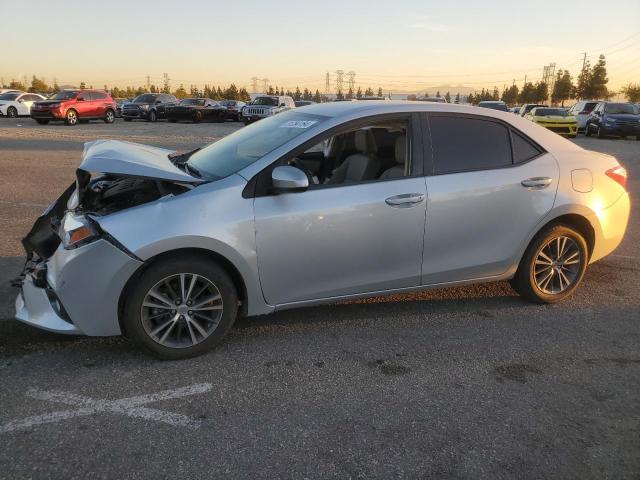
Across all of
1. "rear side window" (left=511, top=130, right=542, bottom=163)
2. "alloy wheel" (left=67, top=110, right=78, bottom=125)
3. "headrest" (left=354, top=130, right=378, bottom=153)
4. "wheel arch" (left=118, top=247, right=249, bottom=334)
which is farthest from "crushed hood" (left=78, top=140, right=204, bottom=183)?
"alloy wheel" (left=67, top=110, right=78, bottom=125)

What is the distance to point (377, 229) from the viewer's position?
3.72 m

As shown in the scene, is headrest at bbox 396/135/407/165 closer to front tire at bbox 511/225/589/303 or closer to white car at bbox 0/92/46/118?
front tire at bbox 511/225/589/303

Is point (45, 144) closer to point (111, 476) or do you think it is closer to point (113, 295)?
point (113, 295)

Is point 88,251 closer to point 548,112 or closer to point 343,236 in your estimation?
point 343,236

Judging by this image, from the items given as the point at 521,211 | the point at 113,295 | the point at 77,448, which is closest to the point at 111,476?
the point at 77,448

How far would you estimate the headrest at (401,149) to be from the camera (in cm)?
398

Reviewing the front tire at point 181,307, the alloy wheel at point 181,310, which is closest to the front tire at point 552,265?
the front tire at point 181,307

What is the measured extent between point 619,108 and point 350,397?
28.2 meters

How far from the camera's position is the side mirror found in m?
3.43

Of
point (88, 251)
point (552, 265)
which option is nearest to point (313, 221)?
point (88, 251)

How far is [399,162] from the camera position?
4.00 meters

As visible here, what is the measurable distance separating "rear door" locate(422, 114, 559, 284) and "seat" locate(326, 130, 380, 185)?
0.45 metres

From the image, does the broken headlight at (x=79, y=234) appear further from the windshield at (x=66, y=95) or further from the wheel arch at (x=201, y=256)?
the windshield at (x=66, y=95)

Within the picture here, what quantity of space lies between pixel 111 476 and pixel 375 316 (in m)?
2.35
